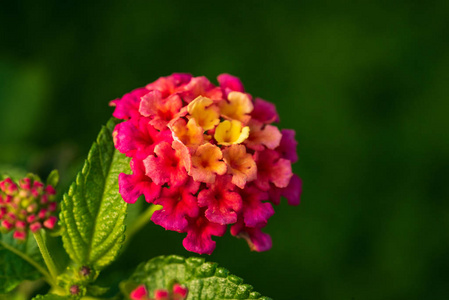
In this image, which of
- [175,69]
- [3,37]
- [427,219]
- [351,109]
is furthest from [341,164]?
[3,37]

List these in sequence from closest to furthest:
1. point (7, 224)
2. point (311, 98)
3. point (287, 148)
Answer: point (7, 224)
point (287, 148)
point (311, 98)

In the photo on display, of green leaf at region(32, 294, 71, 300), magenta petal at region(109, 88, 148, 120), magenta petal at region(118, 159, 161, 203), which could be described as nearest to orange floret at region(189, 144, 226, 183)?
magenta petal at region(118, 159, 161, 203)

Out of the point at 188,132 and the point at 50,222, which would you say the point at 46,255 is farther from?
the point at 188,132

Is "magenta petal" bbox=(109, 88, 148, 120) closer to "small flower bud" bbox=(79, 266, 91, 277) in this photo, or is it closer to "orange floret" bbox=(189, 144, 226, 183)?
"orange floret" bbox=(189, 144, 226, 183)

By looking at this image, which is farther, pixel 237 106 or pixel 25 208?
pixel 237 106

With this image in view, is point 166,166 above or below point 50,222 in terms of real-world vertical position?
above

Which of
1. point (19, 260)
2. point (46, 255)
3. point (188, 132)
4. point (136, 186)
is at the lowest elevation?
point (19, 260)

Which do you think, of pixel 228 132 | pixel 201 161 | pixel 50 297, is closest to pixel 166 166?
pixel 201 161

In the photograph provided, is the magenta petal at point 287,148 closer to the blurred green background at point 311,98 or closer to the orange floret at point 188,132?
the orange floret at point 188,132
